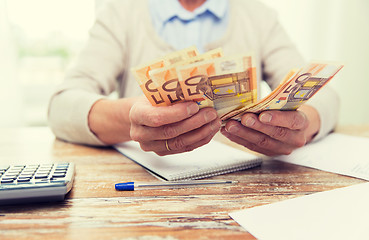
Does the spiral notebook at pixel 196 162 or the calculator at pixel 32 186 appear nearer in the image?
the calculator at pixel 32 186

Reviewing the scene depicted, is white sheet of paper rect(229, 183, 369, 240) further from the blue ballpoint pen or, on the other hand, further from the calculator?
the calculator

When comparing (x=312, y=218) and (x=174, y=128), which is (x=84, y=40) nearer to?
(x=174, y=128)

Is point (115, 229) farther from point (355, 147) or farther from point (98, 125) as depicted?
point (355, 147)

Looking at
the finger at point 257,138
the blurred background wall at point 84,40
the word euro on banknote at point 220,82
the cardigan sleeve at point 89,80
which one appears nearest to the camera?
the word euro on banknote at point 220,82

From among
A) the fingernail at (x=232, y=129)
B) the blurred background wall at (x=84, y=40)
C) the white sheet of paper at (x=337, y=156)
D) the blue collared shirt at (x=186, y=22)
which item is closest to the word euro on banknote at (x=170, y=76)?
the fingernail at (x=232, y=129)

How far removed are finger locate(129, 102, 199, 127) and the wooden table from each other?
10 cm

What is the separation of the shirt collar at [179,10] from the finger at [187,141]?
690mm

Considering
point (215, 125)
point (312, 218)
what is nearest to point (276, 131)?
point (215, 125)

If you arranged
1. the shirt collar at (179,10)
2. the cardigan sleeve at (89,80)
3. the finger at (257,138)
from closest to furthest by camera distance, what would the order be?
the finger at (257,138) → the cardigan sleeve at (89,80) → the shirt collar at (179,10)

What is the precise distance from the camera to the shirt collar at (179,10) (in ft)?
3.79

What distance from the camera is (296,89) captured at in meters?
0.53

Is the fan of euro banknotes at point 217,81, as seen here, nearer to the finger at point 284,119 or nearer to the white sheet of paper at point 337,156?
the finger at point 284,119

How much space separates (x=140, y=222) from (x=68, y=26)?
1726mm

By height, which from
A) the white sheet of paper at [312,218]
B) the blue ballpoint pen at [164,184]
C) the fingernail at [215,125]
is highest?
the fingernail at [215,125]
